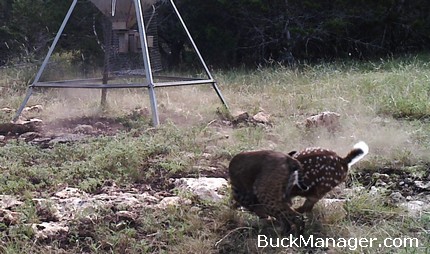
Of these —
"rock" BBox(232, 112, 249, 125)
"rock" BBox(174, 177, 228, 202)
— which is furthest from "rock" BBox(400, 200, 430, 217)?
"rock" BBox(232, 112, 249, 125)

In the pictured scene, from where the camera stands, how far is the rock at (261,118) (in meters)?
5.52

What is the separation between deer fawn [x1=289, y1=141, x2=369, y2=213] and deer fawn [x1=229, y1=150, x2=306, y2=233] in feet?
0.20

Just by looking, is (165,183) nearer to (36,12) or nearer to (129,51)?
(129,51)

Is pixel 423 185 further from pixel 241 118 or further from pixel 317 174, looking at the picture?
pixel 241 118

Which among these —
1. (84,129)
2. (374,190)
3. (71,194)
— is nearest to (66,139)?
(84,129)

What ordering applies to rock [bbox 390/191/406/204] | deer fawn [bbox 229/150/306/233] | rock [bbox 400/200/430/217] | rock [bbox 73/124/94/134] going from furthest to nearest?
rock [bbox 73/124/94/134] < rock [bbox 390/191/406/204] < rock [bbox 400/200/430/217] < deer fawn [bbox 229/150/306/233]

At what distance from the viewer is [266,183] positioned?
2.95 metres

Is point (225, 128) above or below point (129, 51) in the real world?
below

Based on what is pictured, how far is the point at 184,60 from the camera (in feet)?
41.9

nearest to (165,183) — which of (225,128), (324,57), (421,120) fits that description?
(225,128)

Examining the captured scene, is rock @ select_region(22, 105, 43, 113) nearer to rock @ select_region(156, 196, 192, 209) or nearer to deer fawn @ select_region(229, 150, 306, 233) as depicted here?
rock @ select_region(156, 196, 192, 209)

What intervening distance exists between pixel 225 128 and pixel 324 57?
7.48 meters

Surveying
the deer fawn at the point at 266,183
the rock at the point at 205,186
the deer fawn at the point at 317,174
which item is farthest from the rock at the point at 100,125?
the deer fawn at the point at 317,174

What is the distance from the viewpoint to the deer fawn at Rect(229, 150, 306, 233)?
115 inches
